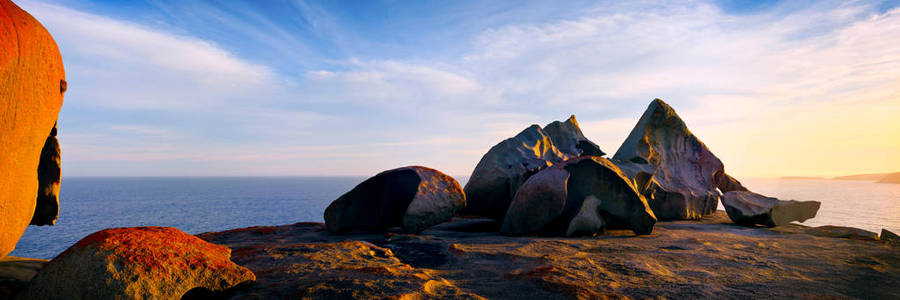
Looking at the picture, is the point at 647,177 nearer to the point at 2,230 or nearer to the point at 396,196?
the point at 396,196

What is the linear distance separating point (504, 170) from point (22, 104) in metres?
8.20

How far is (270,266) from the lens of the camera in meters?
3.85

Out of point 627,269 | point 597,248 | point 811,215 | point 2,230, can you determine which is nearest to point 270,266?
point 2,230

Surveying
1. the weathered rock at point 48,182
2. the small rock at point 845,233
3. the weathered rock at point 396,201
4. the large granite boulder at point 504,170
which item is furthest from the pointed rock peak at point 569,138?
the weathered rock at point 48,182

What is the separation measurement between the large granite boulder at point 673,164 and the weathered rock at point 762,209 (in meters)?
1.19

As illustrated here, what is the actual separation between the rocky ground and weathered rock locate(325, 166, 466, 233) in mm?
655

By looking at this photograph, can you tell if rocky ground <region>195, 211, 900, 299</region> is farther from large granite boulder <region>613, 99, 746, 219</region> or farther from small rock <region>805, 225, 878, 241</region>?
large granite boulder <region>613, 99, 746, 219</region>

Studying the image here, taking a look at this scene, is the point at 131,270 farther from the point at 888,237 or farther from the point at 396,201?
the point at 888,237

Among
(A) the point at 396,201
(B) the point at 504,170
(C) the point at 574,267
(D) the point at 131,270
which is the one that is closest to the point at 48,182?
(D) the point at 131,270

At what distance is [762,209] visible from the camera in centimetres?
862

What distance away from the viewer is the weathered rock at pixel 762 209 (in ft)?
28.2

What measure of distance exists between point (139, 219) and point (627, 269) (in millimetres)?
44197

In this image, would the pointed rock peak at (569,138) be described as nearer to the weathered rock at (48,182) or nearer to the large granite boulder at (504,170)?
the large granite boulder at (504,170)

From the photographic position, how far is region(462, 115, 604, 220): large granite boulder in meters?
9.70
